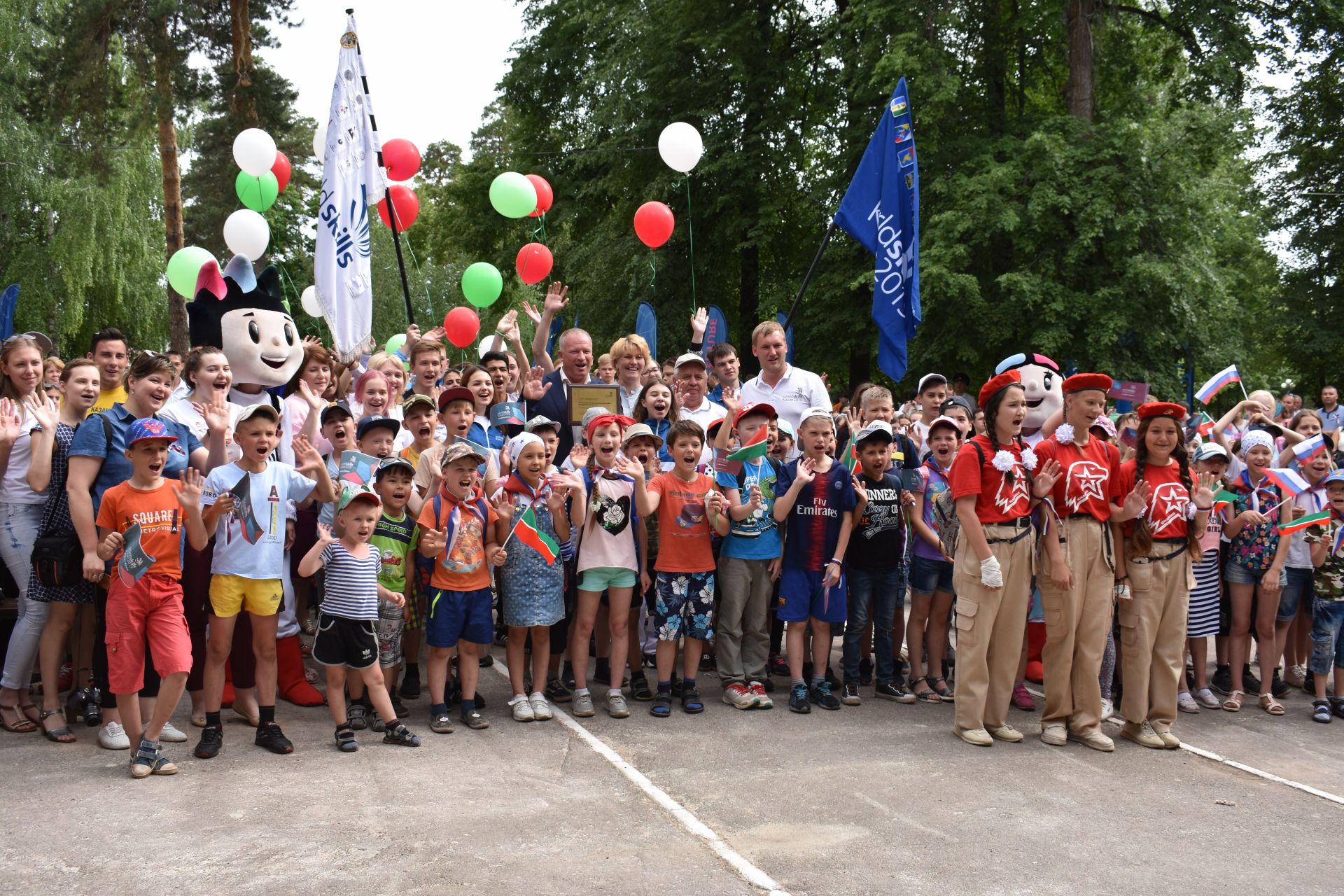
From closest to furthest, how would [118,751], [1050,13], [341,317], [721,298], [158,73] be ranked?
[118,751]
[341,317]
[1050,13]
[158,73]
[721,298]

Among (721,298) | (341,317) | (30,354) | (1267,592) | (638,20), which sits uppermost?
(638,20)

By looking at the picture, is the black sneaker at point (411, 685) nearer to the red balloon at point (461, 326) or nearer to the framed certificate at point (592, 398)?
the framed certificate at point (592, 398)

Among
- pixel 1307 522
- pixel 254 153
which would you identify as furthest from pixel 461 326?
pixel 1307 522

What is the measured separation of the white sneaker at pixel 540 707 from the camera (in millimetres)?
6320

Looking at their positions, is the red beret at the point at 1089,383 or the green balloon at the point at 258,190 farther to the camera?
the green balloon at the point at 258,190

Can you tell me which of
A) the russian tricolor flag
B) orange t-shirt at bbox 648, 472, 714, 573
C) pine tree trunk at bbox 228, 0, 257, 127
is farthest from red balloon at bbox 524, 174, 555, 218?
pine tree trunk at bbox 228, 0, 257, 127

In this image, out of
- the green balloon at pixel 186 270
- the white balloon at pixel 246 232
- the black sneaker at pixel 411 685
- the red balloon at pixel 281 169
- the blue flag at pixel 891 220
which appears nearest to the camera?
the black sneaker at pixel 411 685

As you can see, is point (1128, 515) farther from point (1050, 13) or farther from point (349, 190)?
point (1050, 13)

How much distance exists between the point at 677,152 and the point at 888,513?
667 cm

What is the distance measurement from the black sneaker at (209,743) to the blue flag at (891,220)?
226 inches

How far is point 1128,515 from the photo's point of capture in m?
6.32

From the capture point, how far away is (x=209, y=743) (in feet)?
18.0

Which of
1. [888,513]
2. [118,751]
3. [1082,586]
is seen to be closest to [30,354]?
[118,751]

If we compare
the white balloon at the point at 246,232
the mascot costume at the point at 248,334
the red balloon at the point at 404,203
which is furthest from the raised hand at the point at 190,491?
the red balloon at the point at 404,203
